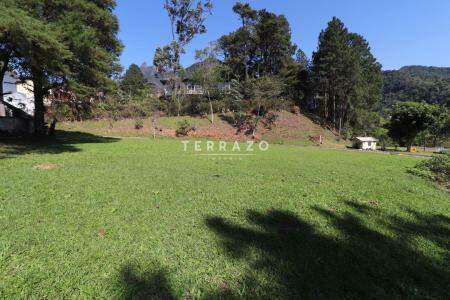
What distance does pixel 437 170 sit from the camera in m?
10.2

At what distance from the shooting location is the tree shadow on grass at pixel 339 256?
2.78m

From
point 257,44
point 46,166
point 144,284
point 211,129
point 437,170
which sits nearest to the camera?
point 144,284

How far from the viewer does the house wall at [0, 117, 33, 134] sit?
1936 centimetres

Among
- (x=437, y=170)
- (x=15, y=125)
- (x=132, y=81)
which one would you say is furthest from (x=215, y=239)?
(x=132, y=81)

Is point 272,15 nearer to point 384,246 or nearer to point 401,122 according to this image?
point 401,122

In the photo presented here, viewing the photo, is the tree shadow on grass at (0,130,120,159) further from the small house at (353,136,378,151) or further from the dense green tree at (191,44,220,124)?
the small house at (353,136,378,151)

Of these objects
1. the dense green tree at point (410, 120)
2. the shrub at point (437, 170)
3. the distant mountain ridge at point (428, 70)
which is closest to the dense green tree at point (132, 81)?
the dense green tree at point (410, 120)

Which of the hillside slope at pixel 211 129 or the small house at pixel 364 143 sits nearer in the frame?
the hillside slope at pixel 211 129

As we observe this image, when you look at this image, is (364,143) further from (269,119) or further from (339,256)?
(339,256)

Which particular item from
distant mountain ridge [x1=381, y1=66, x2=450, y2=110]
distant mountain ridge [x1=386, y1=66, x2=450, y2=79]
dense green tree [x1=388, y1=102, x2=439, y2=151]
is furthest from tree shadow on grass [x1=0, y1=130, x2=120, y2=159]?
distant mountain ridge [x1=386, y1=66, x2=450, y2=79]

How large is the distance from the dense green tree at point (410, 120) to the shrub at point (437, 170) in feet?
85.4

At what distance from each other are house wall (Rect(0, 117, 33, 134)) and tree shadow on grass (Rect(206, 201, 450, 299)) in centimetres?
2133

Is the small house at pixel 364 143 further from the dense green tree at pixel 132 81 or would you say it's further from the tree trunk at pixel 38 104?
the dense green tree at pixel 132 81

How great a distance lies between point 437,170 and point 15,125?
85.2ft
